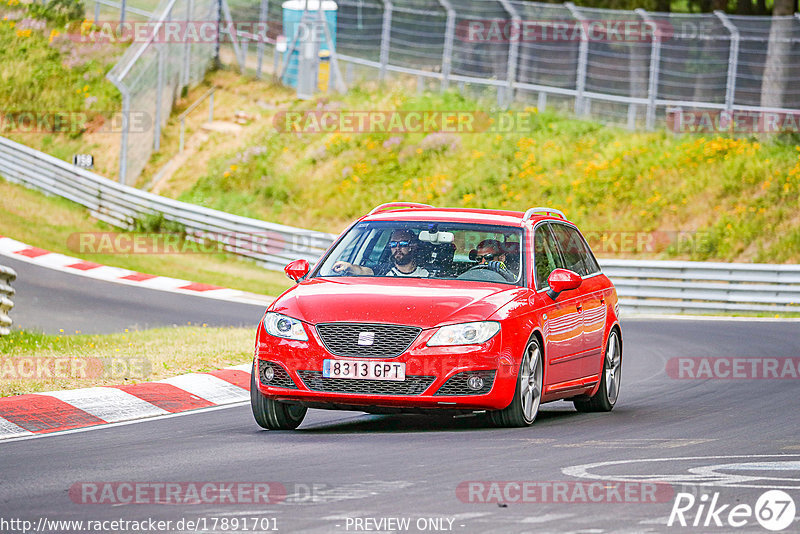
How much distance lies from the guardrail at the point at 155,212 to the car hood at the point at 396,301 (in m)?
18.6

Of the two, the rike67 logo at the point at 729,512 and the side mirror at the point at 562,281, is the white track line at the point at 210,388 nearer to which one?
the side mirror at the point at 562,281

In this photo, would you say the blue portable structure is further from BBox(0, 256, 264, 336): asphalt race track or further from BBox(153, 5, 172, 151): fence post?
BBox(0, 256, 264, 336): asphalt race track

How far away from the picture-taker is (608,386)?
11750 millimetres

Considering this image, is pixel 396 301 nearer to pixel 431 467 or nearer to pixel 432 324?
pixel 432 324

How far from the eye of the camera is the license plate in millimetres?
9242

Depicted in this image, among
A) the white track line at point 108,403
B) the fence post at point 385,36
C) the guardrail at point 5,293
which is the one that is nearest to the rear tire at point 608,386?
the white track line at point 108,403

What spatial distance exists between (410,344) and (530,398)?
1187 mm

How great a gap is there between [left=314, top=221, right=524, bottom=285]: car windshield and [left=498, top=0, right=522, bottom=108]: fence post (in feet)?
77.4

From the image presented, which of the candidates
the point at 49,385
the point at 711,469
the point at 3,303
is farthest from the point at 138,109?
the point at 711,469

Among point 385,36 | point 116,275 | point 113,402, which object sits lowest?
point 116,275

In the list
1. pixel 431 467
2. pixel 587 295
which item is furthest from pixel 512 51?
pixel 431 467

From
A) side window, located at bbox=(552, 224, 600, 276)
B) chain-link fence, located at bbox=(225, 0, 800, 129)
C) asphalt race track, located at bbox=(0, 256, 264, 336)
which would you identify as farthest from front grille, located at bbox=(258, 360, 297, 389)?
chain-link fence, located at bbox=(225, 0, 800, 129)

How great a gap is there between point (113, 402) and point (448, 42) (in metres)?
26.5

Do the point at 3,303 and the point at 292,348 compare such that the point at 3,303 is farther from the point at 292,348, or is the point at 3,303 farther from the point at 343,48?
the point at 343,48
